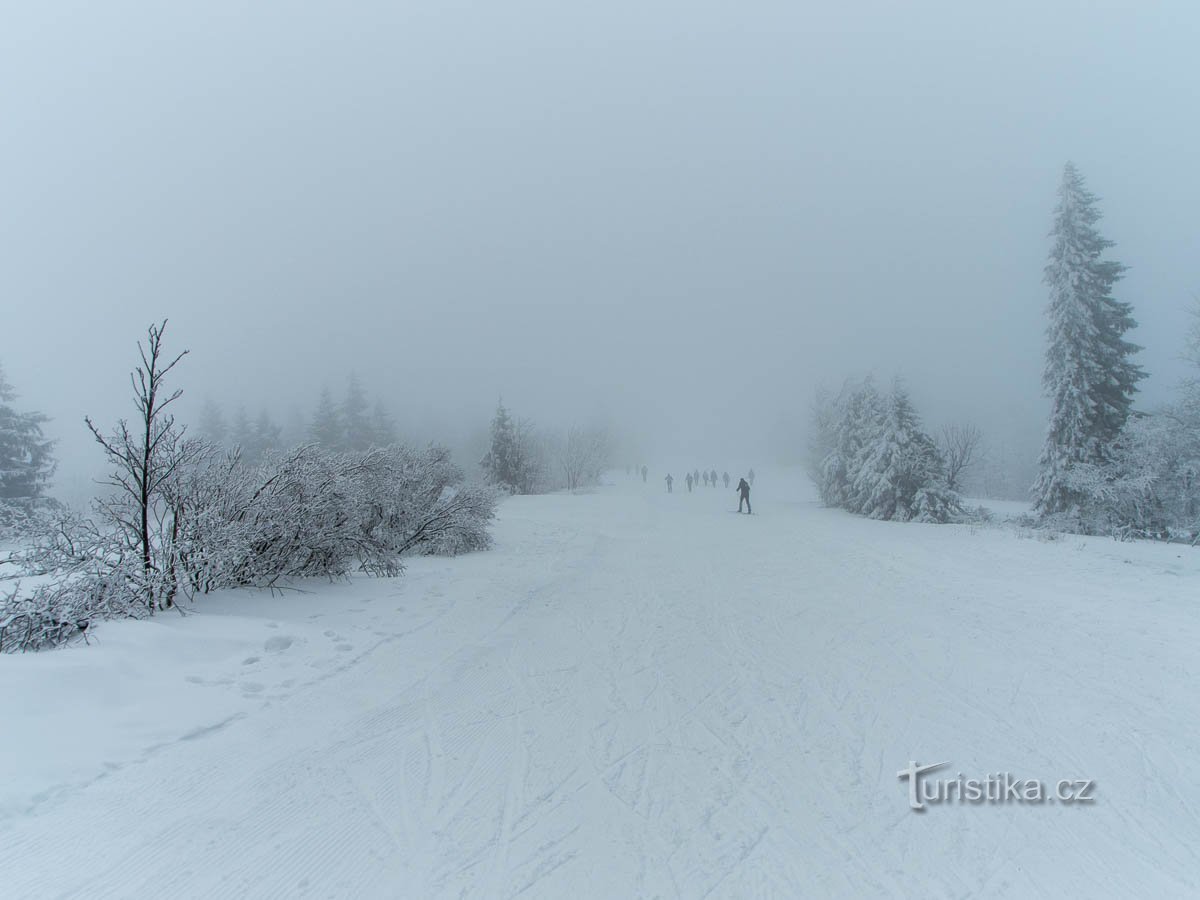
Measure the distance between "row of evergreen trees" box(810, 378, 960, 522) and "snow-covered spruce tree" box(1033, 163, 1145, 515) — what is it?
350 cm

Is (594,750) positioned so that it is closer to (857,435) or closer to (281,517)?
(281,517)

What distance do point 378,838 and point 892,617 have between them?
23.4 ft

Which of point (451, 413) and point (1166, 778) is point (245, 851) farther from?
point (451, 413)

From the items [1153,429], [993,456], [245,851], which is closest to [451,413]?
[993,456]

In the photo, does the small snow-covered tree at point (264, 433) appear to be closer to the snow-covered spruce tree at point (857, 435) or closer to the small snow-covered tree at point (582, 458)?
the small snow-covered tree at point (582, 458)

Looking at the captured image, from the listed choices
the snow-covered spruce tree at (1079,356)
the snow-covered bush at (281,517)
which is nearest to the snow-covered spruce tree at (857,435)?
the snow-covered spruce tree at (1079,356)

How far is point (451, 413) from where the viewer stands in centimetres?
10738

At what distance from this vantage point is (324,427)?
44125 millimetres

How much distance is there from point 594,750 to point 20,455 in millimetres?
32386

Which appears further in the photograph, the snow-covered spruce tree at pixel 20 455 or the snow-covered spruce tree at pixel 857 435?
the snow-covered spruce tree at pixel 857 435

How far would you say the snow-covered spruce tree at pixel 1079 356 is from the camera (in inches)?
789

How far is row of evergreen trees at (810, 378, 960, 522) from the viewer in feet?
74.5

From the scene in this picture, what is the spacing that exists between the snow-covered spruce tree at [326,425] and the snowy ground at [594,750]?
40.7m

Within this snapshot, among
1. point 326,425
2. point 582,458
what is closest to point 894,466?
point 582,458
